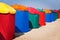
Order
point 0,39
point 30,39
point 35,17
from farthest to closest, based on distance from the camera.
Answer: point 35,17 → point 30,39 → point 0,39

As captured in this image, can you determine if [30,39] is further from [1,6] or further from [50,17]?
[50,17]

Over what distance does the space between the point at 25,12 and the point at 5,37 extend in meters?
4.40

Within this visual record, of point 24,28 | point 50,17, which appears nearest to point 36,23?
point 24,28

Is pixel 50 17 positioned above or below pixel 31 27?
below

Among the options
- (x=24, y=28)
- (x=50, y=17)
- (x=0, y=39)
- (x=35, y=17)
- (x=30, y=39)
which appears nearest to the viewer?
(x=0, y=39)

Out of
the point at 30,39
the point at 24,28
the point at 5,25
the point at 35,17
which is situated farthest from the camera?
the point at 35,17

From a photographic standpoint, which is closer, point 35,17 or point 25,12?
point 25,12

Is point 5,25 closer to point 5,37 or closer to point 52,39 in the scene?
point 5,37

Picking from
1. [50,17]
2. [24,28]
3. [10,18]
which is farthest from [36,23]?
[50,17]

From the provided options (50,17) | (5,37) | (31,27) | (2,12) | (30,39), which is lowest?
(50,17)

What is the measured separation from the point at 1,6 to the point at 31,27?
7.19 meters

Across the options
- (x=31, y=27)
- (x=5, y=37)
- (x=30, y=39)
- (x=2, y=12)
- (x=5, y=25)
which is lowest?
(x=31, y=27)

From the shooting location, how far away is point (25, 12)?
12.2 m

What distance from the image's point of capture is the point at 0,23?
7895 millimetres
